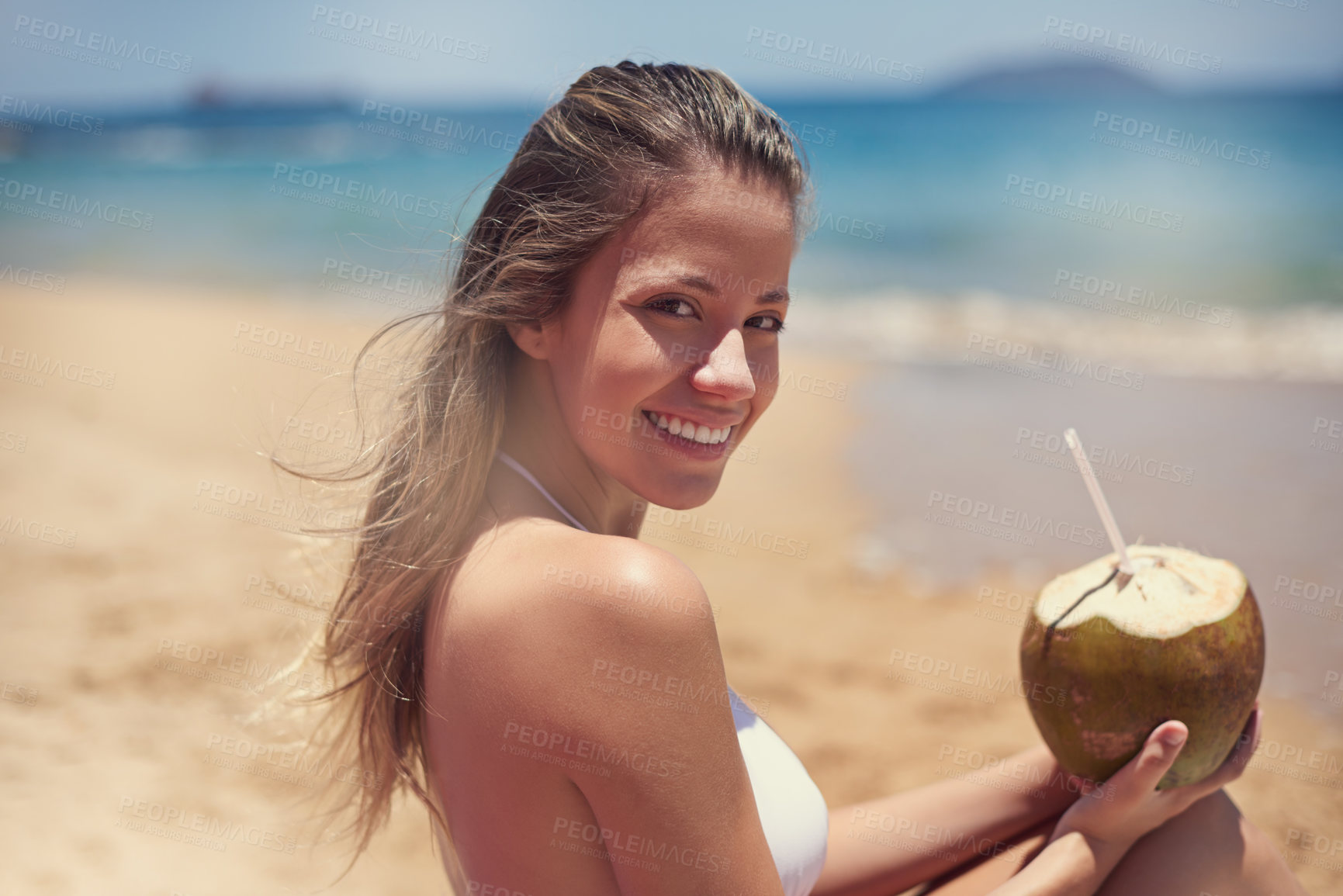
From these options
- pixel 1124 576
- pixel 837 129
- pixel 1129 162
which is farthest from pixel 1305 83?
pixel 1124 576

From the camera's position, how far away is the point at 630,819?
133 centimetres

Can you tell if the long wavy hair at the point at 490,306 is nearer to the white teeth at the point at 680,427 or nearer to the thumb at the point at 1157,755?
the white teeth at the point at 680,427

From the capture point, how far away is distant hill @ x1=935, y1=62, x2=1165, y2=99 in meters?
25.4

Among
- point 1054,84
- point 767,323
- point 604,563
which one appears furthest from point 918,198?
point 604,563

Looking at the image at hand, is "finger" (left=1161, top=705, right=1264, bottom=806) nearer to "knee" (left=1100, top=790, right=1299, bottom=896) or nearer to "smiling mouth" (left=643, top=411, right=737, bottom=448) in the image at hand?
"knee" (left=1100, top=790, right=1299, bottom=896)

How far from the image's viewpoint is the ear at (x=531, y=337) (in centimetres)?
166

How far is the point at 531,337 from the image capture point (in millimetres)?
1669

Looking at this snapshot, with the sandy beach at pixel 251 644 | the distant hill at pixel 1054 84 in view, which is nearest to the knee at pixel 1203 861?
the sandy beach at pixel 251 644

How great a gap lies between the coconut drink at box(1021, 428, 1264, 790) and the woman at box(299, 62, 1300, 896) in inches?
2.5

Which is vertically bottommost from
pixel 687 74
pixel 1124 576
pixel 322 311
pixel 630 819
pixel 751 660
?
pixel 322 311

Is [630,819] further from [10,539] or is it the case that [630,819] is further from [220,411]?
[220,411]

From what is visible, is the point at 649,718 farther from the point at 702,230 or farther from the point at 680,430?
the point at 702,230

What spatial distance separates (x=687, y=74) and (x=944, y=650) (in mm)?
3666

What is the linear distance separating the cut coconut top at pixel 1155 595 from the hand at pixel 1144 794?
191mm
